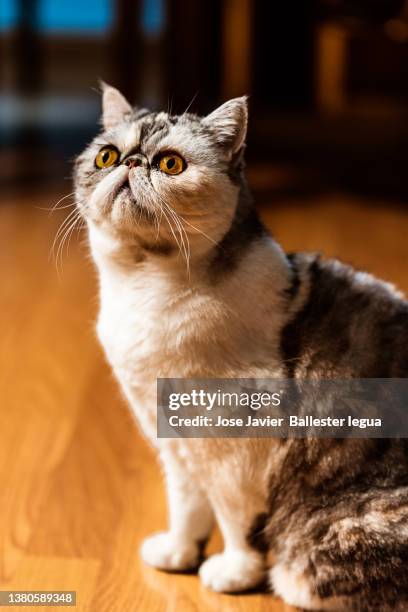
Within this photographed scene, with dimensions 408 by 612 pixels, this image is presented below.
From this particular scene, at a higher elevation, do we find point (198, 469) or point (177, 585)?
point (198, 469)

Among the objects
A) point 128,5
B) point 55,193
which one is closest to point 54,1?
point 128,5

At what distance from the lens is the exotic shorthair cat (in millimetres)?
961

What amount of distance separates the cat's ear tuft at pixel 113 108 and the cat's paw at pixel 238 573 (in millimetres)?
554

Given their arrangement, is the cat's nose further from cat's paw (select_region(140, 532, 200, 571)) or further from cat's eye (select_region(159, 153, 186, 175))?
cat's paw (select_region(140, 532, 200, 571))

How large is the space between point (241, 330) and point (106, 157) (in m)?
0.25

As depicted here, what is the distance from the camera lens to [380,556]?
0.97 metres

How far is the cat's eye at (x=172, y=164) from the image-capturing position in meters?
0.95

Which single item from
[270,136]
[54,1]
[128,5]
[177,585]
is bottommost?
[177,585]

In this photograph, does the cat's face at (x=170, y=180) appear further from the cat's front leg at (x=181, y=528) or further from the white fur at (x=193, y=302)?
the cat's front leg at (x=181, y=528)

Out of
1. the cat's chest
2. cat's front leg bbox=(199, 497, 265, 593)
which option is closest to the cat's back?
the cat's chest

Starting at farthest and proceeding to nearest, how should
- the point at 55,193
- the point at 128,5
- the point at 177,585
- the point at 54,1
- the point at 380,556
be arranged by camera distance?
the point at 54,1 < the point at 128,5 < the point at 55,193 < the point at 177,585 < the point at 380,556

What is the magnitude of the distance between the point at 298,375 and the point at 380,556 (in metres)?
0.22

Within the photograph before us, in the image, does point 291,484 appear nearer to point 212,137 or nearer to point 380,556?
point 380,556

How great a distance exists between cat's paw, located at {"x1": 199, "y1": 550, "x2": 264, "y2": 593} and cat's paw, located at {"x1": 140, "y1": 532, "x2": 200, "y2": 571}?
0.06 meters
